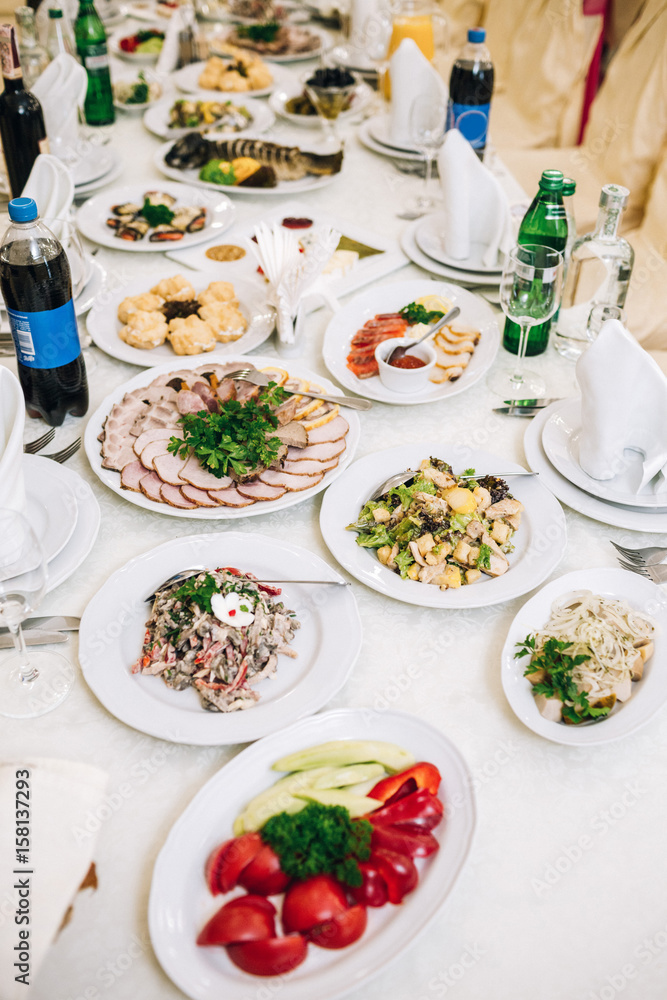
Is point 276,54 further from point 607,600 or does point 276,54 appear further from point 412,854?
point 412,854

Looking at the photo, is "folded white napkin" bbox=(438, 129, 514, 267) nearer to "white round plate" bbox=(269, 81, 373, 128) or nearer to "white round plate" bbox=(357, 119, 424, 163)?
"white round plate" bbox=(357, 119, 424, 163)

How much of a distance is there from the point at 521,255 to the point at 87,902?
4.58ft

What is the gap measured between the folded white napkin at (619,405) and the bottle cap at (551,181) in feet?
1.59

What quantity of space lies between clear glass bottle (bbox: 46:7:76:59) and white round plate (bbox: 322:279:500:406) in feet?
5.48

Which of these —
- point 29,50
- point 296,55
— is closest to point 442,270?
point 29,50

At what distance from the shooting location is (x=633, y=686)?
3.62ft

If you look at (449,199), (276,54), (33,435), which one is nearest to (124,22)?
(276,54)

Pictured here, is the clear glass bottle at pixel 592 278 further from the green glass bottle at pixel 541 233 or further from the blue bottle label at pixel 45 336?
the blue bottle label at pixel 45 336

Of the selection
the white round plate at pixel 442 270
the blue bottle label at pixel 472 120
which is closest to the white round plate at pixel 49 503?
the white round plate at pixel 442 270

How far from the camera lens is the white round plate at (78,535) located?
48.9 inches

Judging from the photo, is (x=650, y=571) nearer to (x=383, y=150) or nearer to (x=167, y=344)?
(x=167, y=344)

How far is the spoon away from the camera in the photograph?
1704 millimetres

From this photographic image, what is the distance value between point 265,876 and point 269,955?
0.08 m

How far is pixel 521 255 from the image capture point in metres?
1.60
